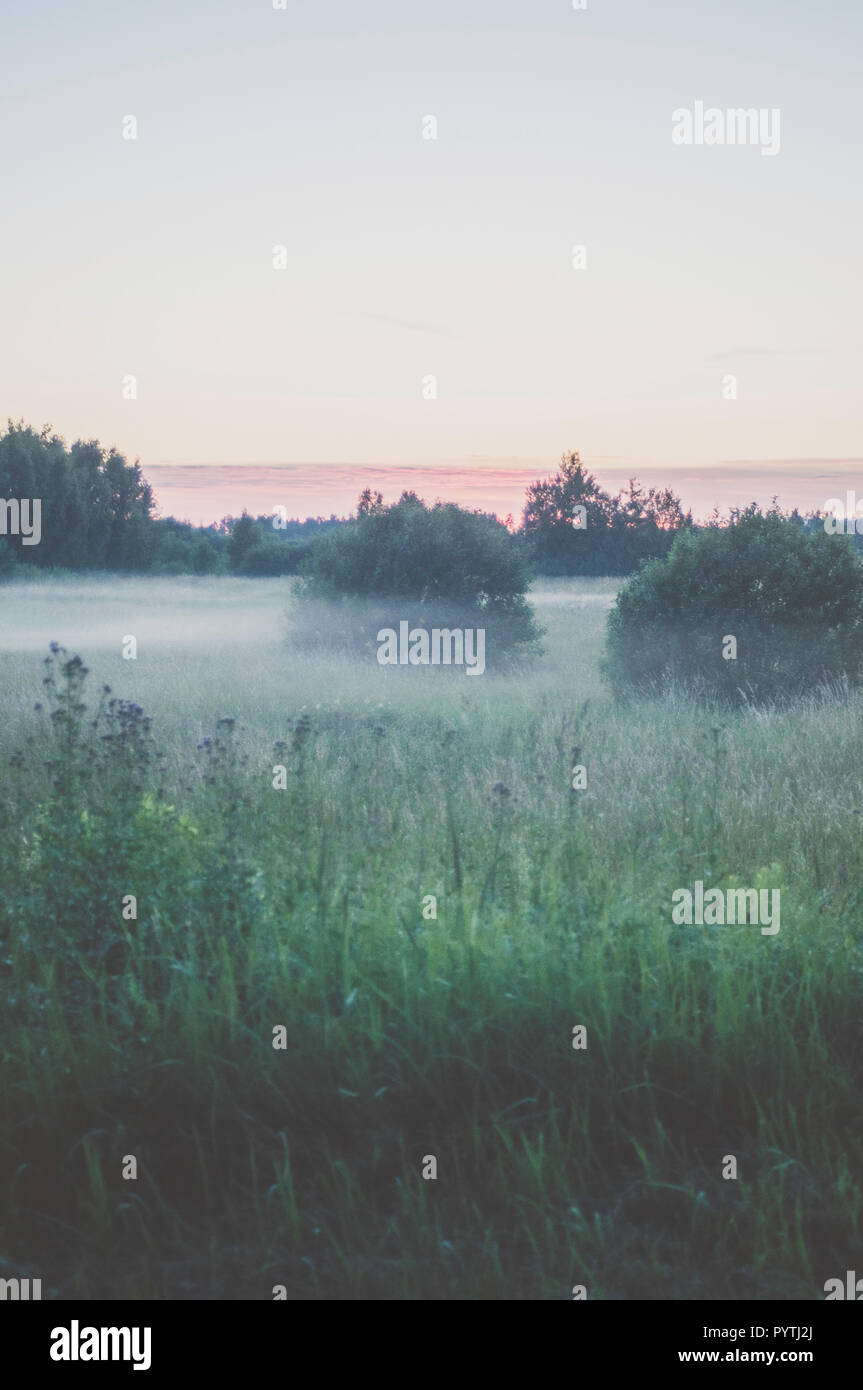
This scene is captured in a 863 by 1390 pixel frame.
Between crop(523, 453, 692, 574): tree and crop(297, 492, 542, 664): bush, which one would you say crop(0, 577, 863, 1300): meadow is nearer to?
crop(297, 492, 542, 664): bush

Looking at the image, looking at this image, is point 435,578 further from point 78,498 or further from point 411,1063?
point 78,498

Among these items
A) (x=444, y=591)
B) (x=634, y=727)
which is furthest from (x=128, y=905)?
(x=444, y=591)

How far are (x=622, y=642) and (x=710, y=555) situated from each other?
1.72 meters

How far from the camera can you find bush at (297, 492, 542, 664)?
20516mm

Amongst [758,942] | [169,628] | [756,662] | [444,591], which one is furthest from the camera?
[169,628]

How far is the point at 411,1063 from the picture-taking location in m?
3.48

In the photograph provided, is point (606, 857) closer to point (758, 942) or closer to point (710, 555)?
point (758, 942)

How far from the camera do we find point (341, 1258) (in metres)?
2.84

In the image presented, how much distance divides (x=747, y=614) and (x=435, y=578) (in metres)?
7.55

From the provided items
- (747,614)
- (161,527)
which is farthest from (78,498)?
(747,614)

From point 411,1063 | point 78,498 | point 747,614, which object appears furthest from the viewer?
point 78,498

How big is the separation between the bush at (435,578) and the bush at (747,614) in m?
5.47

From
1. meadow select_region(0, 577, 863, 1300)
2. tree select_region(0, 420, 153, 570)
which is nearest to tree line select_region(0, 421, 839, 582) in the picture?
tree select_region(0, 420, 153, 570)
